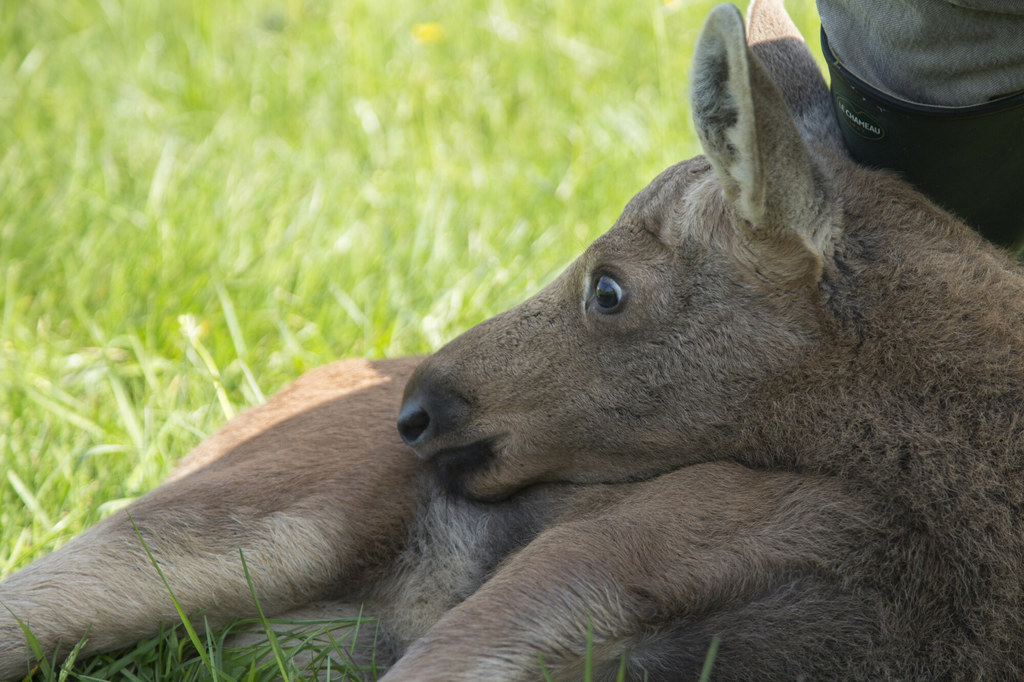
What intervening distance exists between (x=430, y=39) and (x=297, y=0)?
1.26m

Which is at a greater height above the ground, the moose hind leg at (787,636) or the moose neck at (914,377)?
the moose neck at (914,377)

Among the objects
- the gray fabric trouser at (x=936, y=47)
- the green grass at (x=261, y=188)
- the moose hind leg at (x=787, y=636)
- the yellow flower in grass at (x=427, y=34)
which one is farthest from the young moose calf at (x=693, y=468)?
the yellow flower in grass at (x=427, y=34)

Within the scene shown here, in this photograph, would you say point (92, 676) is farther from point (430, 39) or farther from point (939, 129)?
point (430, 39)

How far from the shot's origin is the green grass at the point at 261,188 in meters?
4.63

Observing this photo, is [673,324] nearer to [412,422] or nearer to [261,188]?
[412,422]

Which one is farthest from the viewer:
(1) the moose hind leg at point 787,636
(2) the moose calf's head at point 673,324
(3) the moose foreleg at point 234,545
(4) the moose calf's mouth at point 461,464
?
(4) the moose calf's mouth at point 461,464

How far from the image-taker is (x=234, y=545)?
3.30m

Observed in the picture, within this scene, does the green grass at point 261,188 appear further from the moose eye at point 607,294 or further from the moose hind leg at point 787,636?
the moose hind leg at point 787,636

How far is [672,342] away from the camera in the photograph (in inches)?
123

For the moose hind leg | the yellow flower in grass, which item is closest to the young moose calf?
the moose hind leg

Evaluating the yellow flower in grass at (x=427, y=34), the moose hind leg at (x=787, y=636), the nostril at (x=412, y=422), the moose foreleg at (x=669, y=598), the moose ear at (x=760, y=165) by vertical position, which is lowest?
the moose hind leg at (x=787, y=636)

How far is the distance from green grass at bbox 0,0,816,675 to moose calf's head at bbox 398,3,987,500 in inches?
59.7

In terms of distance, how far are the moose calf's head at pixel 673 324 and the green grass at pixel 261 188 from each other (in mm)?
1516

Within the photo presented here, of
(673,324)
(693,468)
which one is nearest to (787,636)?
(693,468)
